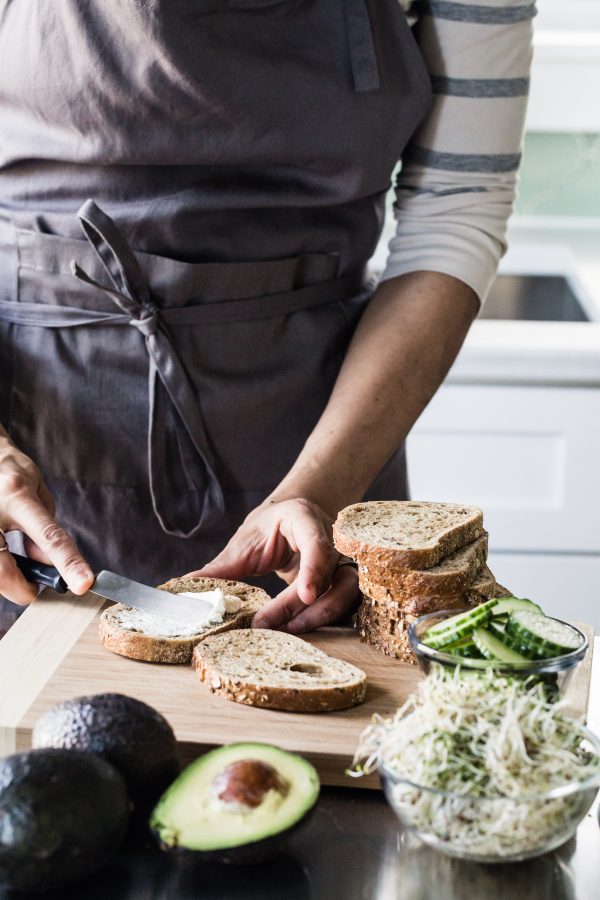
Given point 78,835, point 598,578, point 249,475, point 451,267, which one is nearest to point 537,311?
point 598,578

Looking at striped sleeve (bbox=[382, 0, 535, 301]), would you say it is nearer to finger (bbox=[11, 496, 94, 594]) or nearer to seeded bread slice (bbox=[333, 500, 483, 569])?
seeded bread slice (bbox=[333, 500, 483, 569])

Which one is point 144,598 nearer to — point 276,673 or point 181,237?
point 276,673

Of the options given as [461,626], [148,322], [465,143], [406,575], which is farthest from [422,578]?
[465,143]

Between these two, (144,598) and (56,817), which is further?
Result: (144,598)

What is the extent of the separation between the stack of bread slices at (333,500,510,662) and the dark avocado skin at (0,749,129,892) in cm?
44

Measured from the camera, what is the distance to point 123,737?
82 cm

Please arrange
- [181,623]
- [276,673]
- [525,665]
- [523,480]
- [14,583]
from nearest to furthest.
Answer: [525,665]
[276,673]
[181,623]
[14,583]
[523,480]

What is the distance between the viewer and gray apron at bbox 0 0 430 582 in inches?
54.9

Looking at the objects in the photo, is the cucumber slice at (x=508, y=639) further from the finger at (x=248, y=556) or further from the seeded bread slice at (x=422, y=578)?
the finger at (x=248, y=556)

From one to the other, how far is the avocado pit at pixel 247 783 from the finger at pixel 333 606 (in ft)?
1.43

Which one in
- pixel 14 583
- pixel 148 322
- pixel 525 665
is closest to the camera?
pixel 525 665

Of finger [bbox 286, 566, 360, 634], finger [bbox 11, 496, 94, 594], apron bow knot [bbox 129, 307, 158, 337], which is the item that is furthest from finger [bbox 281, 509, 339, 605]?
apron bow knot [bbox 129, 307, 158, 337]

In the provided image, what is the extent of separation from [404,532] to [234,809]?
0.53m

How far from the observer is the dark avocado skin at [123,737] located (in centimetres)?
82
